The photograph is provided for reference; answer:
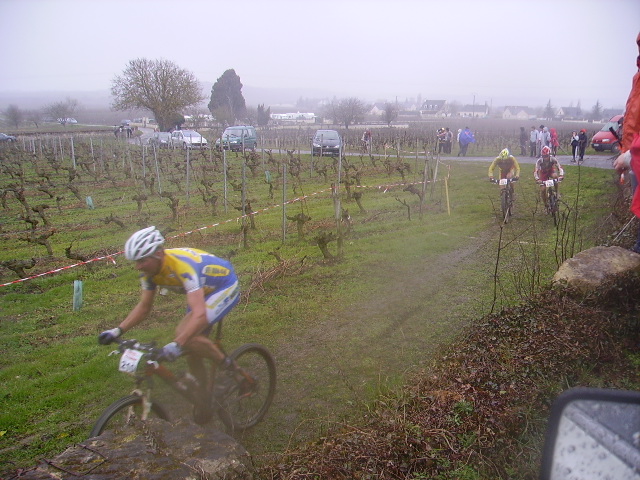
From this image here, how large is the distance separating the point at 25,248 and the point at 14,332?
5833mm

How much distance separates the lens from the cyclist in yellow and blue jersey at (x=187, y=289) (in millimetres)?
3803

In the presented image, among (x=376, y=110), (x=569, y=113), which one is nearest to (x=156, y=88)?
(x=569, y=113)

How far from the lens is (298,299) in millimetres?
8180

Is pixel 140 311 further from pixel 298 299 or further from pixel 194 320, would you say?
pixel 298 299

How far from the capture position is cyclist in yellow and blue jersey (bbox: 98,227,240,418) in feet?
12.5

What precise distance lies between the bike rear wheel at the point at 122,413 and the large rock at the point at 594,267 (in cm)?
482

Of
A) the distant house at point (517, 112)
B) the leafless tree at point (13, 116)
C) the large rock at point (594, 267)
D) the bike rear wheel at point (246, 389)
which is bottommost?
the bike rear wheel at point (246, 389)

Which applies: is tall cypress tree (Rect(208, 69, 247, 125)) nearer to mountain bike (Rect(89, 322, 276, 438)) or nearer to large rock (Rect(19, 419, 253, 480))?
mountain bike (Rect(89, 322, 276, 438))

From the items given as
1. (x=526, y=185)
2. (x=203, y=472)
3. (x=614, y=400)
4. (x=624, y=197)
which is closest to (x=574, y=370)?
(x=203, y=472)

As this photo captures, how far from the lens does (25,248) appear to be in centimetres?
1245

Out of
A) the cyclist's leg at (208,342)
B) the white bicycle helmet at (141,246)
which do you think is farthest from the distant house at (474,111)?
the white bicycle helmet at (141,246)

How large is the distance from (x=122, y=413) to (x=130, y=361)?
1.38ft

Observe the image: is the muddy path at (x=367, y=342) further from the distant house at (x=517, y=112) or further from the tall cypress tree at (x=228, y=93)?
the distant house at (x=517, y=112)

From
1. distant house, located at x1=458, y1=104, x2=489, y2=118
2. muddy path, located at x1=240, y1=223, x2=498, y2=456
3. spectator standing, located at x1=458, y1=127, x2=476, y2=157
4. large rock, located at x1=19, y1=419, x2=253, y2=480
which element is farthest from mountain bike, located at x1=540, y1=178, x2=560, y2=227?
distant house, located at x1=458, y1=104, x2=489, y2=118
